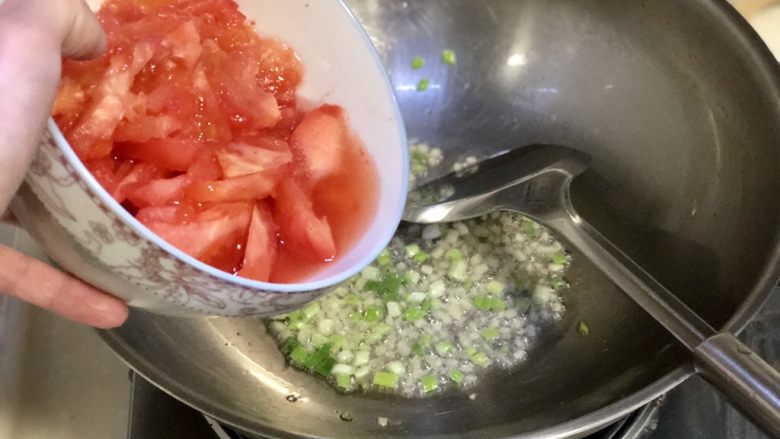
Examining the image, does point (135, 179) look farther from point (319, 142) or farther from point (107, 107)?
point (319, 142)

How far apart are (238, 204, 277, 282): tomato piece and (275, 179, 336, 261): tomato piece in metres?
0.01

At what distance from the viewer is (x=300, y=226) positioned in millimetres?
525

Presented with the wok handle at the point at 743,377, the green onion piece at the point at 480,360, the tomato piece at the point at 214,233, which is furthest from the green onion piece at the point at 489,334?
the tomato piece at the point at 214,233

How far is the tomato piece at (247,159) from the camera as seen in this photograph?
19.7 inches

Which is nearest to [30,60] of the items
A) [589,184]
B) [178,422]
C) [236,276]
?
[236,276]

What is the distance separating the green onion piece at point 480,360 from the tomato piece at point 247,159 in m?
0.34

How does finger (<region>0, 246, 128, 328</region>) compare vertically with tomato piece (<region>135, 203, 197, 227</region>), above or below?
below

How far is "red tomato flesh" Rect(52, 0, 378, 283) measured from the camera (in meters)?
0.47

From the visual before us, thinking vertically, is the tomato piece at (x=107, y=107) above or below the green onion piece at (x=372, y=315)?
above

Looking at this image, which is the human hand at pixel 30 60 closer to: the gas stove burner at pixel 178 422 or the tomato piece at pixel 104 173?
the tomato piece at pixel 104 173

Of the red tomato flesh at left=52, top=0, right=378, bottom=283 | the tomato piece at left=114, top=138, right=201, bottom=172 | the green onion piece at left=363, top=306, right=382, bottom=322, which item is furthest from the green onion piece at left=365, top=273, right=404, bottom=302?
the tomato piece at left=114, top=138, right=201, bottom=172

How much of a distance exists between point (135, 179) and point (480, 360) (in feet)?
1.37

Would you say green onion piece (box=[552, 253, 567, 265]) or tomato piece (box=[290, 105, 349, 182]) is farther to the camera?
green onion piece (box=[552, 253, 567, 265])

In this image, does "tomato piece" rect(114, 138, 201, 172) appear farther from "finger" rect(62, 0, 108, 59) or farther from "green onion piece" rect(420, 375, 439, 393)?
"green onion piece" rect(420, 375, 439, 393)
